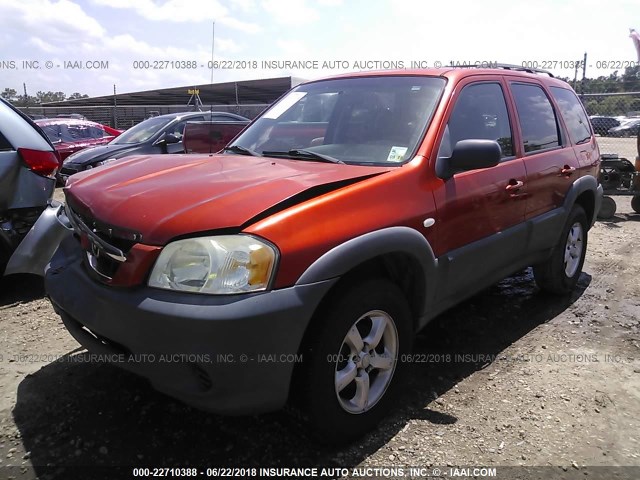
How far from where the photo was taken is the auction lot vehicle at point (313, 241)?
2014 millimetres

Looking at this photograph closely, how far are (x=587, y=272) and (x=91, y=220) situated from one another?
5133 millimetres

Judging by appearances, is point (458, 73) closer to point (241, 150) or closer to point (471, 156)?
point (471, 156)

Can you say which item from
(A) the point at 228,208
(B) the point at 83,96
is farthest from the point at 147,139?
(B) the point at 83,96

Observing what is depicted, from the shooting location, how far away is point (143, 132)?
914 cm

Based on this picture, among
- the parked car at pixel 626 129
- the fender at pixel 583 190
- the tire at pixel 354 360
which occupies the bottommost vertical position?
the tire at pixel 354 360

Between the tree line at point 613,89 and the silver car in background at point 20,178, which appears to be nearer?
the silver car in background at point 20,178

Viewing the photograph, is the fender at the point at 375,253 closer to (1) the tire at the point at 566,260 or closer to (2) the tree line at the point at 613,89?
(1) the tire at the point at 566,260

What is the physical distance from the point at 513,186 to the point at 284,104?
5.81 feet

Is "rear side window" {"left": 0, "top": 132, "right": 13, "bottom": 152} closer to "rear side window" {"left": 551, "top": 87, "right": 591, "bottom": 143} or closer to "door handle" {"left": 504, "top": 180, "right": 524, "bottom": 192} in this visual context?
"door handle" {"left": 504, "top": 180, "right": 524, "bottom": 192}

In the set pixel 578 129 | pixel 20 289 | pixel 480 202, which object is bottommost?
pixel 20 289

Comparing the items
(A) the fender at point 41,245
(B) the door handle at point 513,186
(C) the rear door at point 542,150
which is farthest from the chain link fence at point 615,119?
(A) the fender at point 41,245

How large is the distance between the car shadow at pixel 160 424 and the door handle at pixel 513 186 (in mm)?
1182

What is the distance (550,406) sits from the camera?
9.64ft

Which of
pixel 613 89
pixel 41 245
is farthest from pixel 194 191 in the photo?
pixel 613 89
